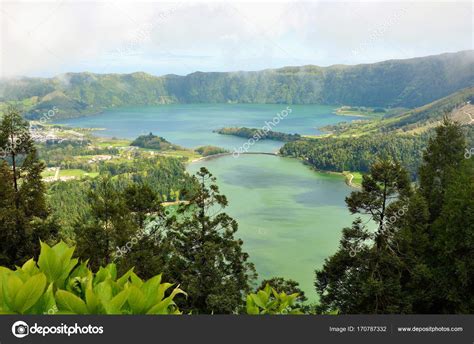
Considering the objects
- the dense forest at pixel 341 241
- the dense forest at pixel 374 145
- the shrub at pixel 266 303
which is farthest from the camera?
the dense forest at pixel 374 145

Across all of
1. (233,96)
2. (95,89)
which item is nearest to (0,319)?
(95,89)

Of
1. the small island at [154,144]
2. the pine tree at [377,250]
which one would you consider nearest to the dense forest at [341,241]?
the pine tree at [377,250]

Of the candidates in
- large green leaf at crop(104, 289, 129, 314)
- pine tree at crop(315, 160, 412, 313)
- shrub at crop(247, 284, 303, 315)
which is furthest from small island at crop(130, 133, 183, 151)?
large green leaf at crop(104, 289, 129, 314)

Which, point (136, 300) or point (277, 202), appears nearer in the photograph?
point (136, 300)

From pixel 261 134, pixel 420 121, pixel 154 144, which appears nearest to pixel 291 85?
pixel 420 121

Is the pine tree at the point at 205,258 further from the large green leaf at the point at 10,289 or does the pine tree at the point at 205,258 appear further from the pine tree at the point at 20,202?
the large green leaf at the point at 10,289

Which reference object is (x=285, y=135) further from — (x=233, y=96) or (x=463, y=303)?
(x=233, y=96)

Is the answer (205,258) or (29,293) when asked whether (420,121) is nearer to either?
(205,258)

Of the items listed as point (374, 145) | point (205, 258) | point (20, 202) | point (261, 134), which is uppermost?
point (20, 202)
